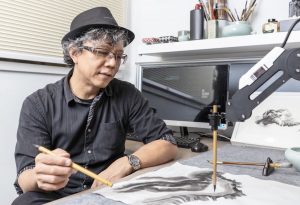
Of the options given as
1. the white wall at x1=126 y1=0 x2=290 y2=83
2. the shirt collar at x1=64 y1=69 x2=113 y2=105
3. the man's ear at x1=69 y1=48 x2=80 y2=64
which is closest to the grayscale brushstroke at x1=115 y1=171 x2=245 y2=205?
the shirt collar at x1=64 y1=69 x2=113 y2=105

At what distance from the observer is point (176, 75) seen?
5.33ft

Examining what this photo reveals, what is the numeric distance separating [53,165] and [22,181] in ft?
0.85

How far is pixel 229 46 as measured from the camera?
1.39 metres

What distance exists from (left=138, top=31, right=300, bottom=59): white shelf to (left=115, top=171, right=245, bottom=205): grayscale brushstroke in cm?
68

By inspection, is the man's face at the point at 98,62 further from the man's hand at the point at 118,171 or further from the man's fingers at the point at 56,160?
the man's fingers at the point at 56,160

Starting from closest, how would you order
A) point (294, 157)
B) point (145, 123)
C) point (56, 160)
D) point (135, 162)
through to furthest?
point (56, 160) < point (294, 157) < point (135, 162) < point (145, 123)

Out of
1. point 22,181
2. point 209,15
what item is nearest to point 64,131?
point 22,181

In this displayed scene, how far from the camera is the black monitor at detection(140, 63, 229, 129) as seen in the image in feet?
4.84

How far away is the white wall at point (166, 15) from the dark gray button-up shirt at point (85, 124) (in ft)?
2.46

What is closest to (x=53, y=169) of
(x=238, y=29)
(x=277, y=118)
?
(x=277, y=118)

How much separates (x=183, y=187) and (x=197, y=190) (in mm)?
36

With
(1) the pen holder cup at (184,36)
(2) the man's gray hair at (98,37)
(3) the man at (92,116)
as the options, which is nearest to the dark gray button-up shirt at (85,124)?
(3) the man at (92,116)

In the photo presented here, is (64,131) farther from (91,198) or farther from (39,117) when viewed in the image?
(91,198)

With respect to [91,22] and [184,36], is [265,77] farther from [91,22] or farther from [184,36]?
[184,36]
